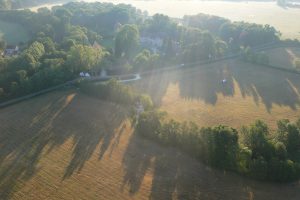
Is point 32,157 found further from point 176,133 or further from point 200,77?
point 200,77

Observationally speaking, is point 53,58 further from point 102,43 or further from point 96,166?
point 96,166

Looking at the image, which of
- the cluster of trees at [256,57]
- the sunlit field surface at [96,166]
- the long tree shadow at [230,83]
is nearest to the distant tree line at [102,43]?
the cluster of trees at [256,57]

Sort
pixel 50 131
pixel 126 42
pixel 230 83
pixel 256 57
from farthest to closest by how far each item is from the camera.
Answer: pixel 256 57, pixel 126 42, pixel 230 83, pixel 50 131

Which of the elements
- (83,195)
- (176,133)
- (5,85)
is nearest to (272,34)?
(176,133)

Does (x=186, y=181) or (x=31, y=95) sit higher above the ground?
(x=186, y=181)

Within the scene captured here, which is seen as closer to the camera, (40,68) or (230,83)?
(40,68)

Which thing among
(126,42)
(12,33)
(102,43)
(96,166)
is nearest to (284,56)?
(126,42)

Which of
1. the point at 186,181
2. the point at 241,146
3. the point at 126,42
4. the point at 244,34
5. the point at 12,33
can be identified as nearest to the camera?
the point at 186,181
